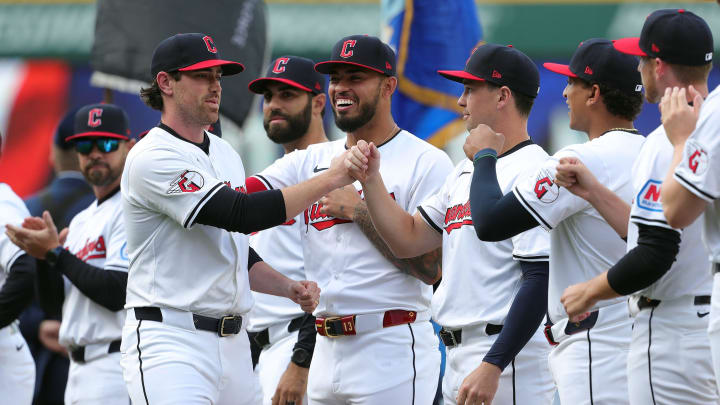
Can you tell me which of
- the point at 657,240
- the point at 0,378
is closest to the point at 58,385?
the point at 0,378

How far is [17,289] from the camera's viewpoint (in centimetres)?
651

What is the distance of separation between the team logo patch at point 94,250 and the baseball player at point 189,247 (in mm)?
1434

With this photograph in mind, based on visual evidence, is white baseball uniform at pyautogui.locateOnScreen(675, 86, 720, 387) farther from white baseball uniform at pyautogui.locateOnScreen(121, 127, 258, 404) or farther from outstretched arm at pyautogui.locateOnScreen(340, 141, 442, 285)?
white baseball uniform at pyautogui.locateOnScreen(121, 127, 258, 404)

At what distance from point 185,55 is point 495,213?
5.89 ft

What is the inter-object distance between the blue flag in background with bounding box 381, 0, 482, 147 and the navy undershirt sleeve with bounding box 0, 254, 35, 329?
3268 millimetres

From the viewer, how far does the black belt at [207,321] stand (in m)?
4.75

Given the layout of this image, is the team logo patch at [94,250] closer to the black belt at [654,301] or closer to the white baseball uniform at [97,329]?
the white baseball uniform at [97,329]

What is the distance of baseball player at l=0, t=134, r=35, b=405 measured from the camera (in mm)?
6477

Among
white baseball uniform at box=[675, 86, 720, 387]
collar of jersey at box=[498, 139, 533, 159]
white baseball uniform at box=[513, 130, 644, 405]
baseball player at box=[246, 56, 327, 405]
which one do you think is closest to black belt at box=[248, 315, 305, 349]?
baseball player at box=[246, 56, 327, 405]

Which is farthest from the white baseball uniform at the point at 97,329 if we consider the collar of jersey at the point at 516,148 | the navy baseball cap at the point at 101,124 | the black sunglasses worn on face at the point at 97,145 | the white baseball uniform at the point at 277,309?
the collar of jersey at the point at 516,148

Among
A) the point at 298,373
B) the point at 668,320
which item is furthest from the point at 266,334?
the point at 668,320

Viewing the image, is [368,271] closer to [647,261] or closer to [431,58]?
[647,261]

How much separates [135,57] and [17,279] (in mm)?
2057

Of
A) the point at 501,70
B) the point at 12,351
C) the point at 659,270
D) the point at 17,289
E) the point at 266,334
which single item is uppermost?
the point at 501,70
